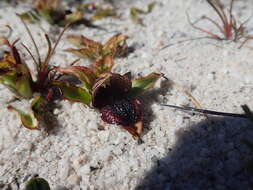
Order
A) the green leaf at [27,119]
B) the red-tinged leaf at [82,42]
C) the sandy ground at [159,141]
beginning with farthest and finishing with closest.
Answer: the red-tinged leaf at [82,42]
the green leaf at [27,119]
the sandy ground at [159,141]

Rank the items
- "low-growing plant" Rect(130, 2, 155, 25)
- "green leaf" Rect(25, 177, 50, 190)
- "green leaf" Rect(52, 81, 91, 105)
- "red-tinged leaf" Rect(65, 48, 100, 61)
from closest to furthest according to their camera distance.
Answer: "green leaf" Rect(25, 177, 50, 190)
"green leaf" Rect(52, 81, 91, 105)
"red-tinged leaf" Rect(65, 48, 100, 61)
"low-growing plant" Rect(130, 2, 155, 25)

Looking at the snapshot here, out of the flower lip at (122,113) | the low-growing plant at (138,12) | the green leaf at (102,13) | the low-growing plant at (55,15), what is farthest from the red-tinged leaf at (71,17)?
the flower lip at (122,113)

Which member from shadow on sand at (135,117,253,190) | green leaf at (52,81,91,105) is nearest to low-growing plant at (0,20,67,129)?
green leaf at (52,81,91,105)

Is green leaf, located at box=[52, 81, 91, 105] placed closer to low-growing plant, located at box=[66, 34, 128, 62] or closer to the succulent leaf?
the succulent leaf

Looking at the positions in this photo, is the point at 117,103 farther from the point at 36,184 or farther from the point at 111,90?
the point at 36,184

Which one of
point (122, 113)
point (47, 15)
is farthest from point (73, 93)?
point (47, 15)

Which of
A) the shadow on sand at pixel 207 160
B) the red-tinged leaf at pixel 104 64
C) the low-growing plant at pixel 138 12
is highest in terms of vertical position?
the red-tinged leaf at pixel 104 64

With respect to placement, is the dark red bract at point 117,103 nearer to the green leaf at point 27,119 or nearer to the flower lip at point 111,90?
the flower lip at point 111,90
